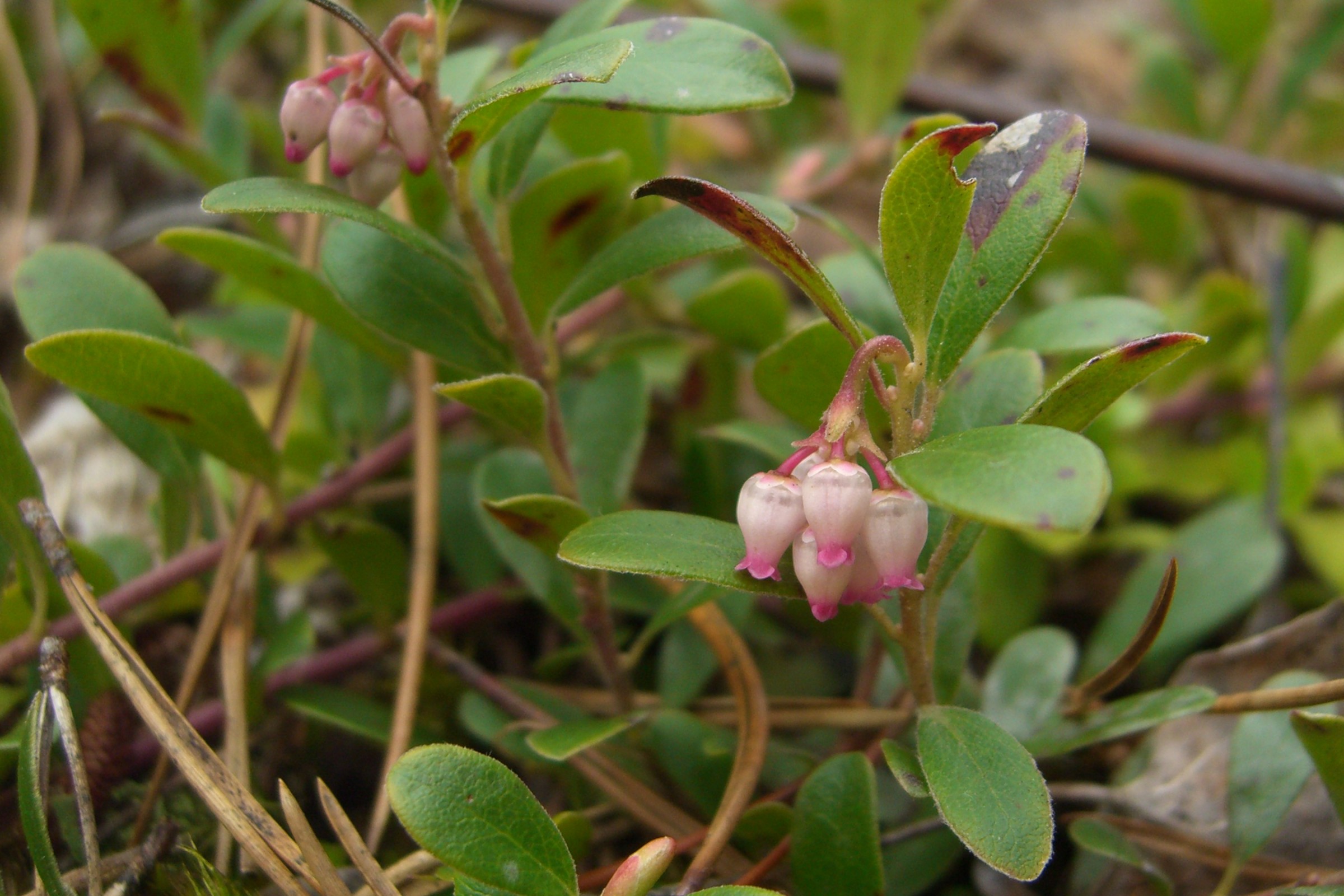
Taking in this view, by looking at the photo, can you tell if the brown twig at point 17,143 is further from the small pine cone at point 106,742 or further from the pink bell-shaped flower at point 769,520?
the pink bell-shaped flower at point 769,520

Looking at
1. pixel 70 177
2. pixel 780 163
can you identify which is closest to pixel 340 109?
pixel 780 163

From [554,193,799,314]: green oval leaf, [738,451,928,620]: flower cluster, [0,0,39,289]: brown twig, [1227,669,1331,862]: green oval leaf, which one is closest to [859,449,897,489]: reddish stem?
[738,451,928,620]: flower cluster

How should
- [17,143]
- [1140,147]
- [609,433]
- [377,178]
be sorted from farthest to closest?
[17,143]
[1140,147]
[609,433]
[377,178]

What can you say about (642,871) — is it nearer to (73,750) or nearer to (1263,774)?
(73,750)

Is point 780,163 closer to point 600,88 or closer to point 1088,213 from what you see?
point 1088,213

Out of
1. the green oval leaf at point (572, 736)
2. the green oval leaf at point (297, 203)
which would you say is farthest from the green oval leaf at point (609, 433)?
the green oval leaf at point (297, 203)

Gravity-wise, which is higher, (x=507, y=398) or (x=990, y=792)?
(x=507, y=398)

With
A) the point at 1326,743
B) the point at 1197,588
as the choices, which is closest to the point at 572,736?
the point at 1326,743
